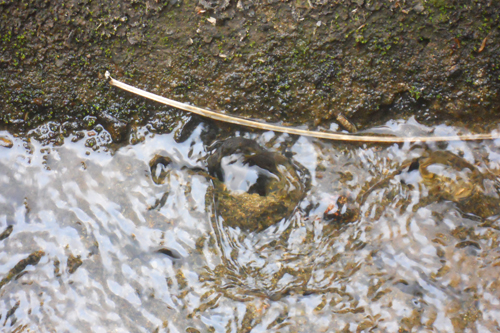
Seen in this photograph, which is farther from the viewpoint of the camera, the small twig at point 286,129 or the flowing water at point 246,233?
the small twig at point 286,129

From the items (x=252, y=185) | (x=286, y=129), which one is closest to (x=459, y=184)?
(x=286, y=129)

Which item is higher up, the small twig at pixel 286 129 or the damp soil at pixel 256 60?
the damp soil at pixel 256 60

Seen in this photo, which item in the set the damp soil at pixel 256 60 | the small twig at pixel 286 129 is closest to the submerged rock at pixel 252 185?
the small twig at pixel 286 129

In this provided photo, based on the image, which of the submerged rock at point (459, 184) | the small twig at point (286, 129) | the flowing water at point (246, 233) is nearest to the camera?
the flowing water at point (246, 233)

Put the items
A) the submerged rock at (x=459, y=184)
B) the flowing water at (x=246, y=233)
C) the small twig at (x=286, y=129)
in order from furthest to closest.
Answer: the small twig at (x=286, y=129), the submerged rock at (x=459, y=184), the flowing water at (x=246, y=233)

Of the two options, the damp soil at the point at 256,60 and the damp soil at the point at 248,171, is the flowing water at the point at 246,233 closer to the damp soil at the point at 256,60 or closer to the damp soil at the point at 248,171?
the damp soil at the point at 248,171

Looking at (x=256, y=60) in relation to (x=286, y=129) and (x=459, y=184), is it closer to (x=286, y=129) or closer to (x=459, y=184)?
(x=286, y=129)

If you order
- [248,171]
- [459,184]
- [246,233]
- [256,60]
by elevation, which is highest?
[256,60]

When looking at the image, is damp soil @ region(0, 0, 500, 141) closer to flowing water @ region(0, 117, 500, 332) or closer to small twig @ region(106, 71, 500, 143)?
small twig @ region(106, 71, 500, 143)
